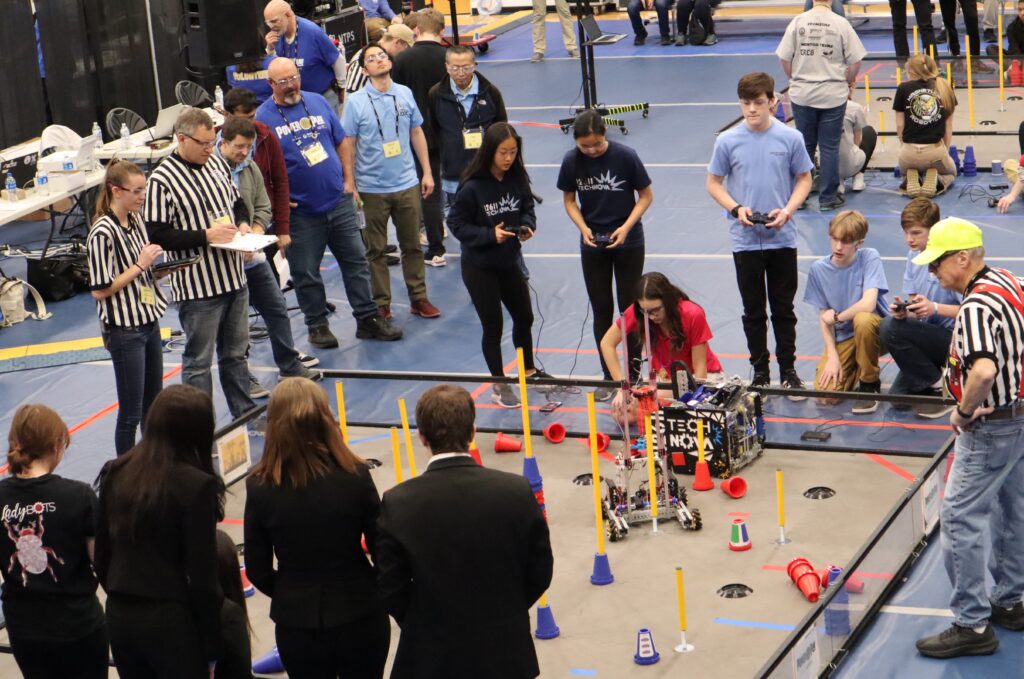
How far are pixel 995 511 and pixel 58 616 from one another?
3470 millimetres

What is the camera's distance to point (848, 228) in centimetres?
747

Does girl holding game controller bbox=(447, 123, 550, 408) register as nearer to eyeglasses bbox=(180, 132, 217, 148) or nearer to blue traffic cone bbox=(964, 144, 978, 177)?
eyeglasses bbox=(180, 132, 217, 148)

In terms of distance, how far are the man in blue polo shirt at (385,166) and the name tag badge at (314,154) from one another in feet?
1.01

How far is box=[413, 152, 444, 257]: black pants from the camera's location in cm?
1062

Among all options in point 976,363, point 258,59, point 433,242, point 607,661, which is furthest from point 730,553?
point 258,59

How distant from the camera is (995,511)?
18.0 feet

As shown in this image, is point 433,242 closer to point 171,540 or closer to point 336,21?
point 336,21

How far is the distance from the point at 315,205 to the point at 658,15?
417 inches

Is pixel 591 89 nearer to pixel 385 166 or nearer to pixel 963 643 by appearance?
pixel 385 166

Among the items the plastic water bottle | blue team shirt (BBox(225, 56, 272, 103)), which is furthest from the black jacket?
blue team shirt (BBox(225, 56, 272, 103))

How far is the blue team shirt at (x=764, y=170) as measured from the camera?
306 inches

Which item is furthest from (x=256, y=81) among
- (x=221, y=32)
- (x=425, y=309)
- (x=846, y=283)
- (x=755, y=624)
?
(x=755, y=624)

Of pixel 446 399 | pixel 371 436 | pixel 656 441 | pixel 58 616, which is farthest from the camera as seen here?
pixel 371 436

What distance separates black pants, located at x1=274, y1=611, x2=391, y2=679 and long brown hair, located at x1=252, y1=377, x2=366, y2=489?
19.1 inches
